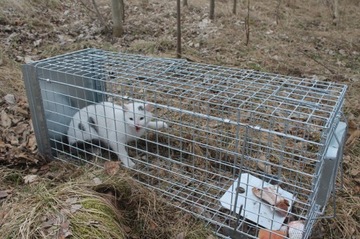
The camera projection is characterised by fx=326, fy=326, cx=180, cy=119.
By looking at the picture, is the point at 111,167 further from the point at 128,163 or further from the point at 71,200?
the point at 71,200

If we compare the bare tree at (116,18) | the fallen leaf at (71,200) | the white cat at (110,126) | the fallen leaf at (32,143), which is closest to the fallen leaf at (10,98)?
the fallen leaf at (32,143)

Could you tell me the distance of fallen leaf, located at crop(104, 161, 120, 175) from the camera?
2039mm

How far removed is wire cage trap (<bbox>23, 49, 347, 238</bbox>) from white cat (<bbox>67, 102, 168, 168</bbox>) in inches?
1.9

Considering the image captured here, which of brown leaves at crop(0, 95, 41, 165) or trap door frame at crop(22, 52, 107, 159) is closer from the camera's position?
trap door frame at crop(22, 52, 107, 159)

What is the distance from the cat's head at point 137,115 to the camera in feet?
6.94

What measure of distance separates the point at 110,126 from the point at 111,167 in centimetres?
32

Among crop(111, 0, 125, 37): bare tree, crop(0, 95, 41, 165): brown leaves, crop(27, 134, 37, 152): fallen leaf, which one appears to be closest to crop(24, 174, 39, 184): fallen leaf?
crop(0, 95, 41, 165): brown leaves

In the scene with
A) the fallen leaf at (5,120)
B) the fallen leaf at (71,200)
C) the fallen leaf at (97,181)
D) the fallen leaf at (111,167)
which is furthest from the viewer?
the fallen leaf at (5,120)

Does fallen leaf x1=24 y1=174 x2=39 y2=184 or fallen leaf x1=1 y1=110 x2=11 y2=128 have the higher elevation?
fallen leaf x1=1 y1=110 x2=11 y2=128

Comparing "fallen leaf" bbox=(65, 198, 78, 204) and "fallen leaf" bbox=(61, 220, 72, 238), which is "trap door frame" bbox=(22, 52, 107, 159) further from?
"fallen leaf" bbox=(61, 220, 72, 238)

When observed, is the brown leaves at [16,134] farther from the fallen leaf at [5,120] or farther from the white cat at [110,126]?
the white cat at [110,126]

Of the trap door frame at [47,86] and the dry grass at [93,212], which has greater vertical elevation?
the trap door frame at [47,86]

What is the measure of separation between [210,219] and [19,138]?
1.64 m

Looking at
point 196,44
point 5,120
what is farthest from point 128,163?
point 196,44
